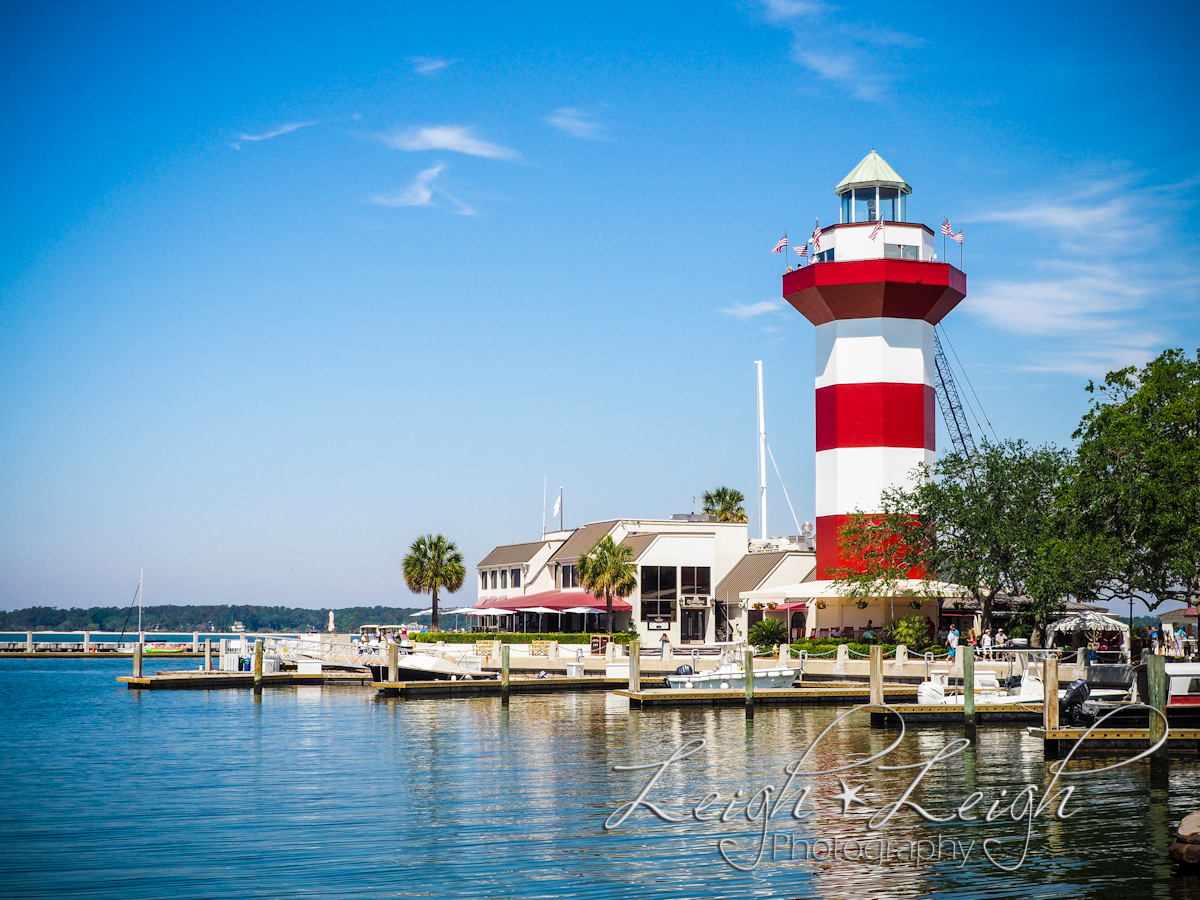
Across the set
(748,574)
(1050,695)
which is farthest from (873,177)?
(1050,695)

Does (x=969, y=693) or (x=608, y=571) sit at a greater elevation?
(x=608, y=571)

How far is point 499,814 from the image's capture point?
24.1 m

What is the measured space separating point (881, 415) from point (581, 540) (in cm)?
2141

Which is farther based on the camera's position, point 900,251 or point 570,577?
point 570,577

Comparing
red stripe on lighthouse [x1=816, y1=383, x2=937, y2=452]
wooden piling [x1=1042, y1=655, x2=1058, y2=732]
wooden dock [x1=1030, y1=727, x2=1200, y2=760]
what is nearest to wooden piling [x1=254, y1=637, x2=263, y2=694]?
red stripe on lighthouse [x1=816, y1=383, x2=937, y2=452]

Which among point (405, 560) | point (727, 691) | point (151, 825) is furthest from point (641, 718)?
point (405, 560)

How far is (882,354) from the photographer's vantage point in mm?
58625


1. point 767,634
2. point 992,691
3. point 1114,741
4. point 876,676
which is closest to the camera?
point 1114,741

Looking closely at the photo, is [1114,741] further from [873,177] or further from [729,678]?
[873,177]

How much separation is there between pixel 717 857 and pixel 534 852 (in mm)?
3048

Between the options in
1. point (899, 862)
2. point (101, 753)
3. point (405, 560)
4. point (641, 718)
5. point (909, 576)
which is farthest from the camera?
point (405, 560)

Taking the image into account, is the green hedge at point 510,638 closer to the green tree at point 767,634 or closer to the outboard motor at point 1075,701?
the green tree at point 767,634

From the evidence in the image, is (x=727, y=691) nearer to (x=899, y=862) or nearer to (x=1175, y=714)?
(x=1175, y=714)

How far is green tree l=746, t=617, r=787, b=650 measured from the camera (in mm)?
58531
